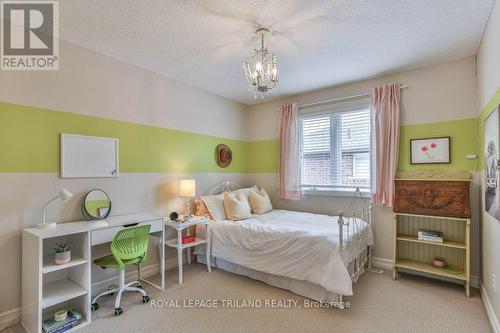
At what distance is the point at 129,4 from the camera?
2.02 metres

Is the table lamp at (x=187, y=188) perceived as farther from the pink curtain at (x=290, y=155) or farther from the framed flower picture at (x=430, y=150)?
the framed flower picture at (x=430, y=150)

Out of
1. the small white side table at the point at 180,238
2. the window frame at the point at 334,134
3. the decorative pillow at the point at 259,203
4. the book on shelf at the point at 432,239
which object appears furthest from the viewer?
the decorative pillow at the point at 259,203

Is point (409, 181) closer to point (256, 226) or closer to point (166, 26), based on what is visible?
point (256, 226)

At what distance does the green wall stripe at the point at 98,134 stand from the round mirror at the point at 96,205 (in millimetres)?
385

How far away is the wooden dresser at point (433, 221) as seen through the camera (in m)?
2.73

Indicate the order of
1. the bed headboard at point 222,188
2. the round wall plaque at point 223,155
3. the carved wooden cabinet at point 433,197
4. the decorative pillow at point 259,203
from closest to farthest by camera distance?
the carved wooden cabinet at point 433,197
the decorative pillow at point 259,203
the bed headboard at point 222,188
the round wall plaque at point 223,155

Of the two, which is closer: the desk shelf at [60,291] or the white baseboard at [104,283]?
the desk shelf at [60,291]

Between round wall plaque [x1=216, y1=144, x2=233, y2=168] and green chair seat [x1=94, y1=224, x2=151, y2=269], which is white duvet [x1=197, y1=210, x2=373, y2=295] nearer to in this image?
green chair seat [x1=94, y1=224, x2=151, y2=269]

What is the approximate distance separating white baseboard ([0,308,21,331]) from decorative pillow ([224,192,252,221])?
232 centimetres

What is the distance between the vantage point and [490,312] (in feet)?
7.34

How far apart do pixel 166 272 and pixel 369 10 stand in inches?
147

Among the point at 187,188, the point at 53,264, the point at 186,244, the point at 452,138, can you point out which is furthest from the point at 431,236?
the point at 53,264

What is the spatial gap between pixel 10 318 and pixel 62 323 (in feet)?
1.72

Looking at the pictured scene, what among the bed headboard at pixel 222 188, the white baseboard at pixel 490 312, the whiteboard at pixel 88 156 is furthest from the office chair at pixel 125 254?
the white baseboard at pixel 490 312
